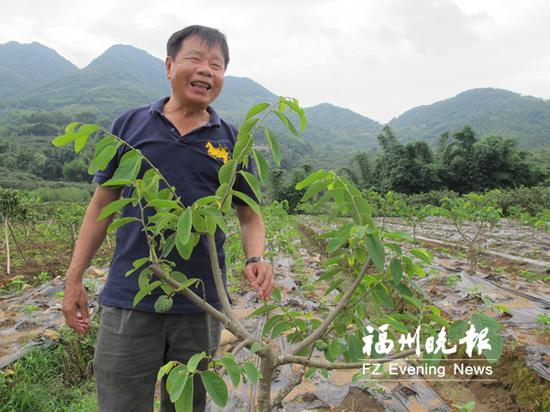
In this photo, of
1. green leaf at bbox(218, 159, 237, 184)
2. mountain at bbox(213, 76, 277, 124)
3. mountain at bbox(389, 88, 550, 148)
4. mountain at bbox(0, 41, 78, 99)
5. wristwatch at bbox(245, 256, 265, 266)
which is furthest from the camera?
mountain at bbox(213, 76, 277, 124)

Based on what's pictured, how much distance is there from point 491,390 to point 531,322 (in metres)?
1.19

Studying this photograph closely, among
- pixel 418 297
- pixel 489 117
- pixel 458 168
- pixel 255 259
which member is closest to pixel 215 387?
pixel 255 259

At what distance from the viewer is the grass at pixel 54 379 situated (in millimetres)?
2678

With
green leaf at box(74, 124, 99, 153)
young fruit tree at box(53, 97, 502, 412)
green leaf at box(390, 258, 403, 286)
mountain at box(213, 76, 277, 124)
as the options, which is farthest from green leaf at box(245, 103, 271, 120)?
mountain at box(213, 76, 277, 124)

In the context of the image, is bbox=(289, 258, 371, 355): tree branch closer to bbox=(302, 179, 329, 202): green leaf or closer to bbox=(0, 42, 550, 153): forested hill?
bbox=(302, 179, 329, 202): green leaf

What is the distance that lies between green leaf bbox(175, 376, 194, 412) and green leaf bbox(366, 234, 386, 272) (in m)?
0.43

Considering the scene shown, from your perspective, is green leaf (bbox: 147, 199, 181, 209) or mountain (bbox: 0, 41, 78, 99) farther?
mountain (bbox: 0, 41, 78, 99)

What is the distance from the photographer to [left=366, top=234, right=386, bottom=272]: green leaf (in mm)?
801

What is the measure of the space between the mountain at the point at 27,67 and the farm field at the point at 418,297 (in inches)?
5869

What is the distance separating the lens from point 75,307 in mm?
1503

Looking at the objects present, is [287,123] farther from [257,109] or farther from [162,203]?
[162,203]

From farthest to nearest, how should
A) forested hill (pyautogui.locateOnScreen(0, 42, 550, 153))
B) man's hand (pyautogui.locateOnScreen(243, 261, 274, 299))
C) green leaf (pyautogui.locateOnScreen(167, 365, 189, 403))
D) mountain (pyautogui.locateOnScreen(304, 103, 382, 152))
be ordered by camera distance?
mountain (pyautogui.locateOnScreen(304, 103, 382, 152))
forested hill (pyautogui.locateOnScreen(0, 42, 550, 153))
man's hand (pyautogui.locateOnScreen(243, 261, 274, 299))
green leaf (pyautogui.locateOnScreen(167, 365, 189, 403))

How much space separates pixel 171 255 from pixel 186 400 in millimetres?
846

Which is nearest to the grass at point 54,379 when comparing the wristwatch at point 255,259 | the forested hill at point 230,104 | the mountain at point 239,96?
the wristwatch at point 255,259
